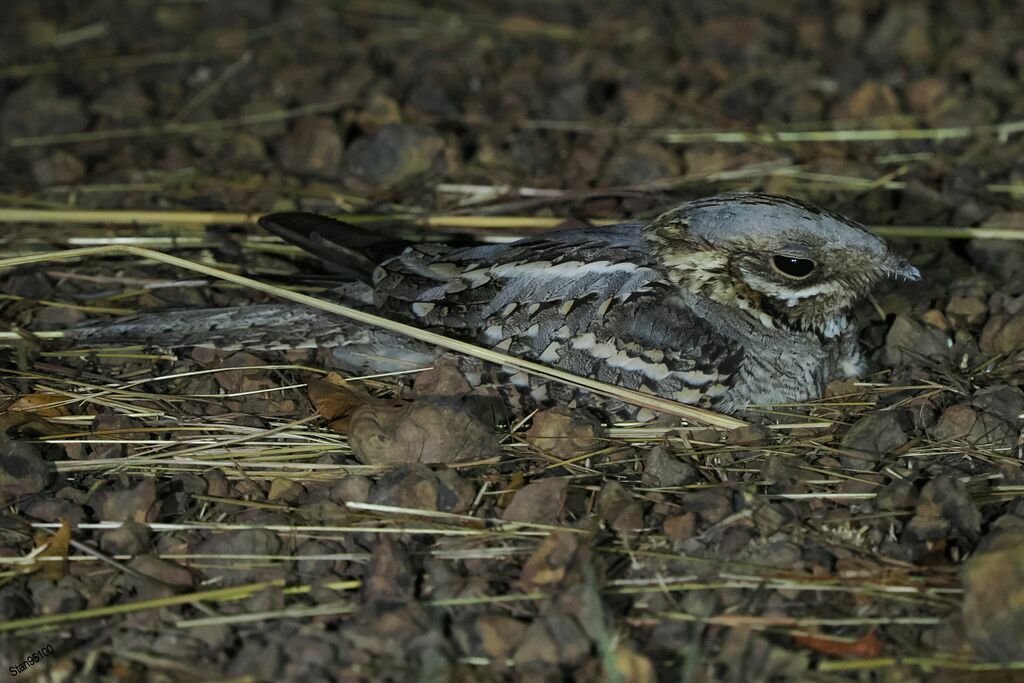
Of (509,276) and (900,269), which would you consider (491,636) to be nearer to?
(509,276)

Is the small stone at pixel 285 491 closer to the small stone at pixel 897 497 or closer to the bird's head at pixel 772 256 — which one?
the bird's head at pixel 772 256

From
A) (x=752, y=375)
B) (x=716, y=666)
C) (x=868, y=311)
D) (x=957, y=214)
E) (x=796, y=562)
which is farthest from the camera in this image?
(x=957, y=214)

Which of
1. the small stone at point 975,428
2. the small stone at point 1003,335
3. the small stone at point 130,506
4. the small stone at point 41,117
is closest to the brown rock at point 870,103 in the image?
the small stone at point 1003,335

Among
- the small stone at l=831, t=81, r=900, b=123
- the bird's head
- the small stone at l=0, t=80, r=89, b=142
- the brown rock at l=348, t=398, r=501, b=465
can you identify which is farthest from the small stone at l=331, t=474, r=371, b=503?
the small stone at l=831, t=81, r=900, b=123

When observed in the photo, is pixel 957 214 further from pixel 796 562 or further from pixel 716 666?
pixel 716 666

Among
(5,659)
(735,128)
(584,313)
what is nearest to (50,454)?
(5,659)

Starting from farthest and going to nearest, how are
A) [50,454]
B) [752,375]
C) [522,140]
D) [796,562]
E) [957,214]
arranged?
[522,140] → [957,214] → [752,375] → [50,454] → [796,562]

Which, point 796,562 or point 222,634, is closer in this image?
point 222,634

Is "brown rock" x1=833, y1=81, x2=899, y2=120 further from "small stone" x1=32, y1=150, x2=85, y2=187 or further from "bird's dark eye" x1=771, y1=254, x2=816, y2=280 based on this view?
"small stone" x1=32, y1=150, x2=85, y2=187
